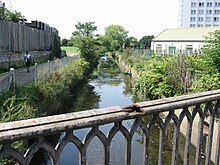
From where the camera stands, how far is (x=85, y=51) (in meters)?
27.9

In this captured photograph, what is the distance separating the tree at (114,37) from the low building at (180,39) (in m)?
16.6

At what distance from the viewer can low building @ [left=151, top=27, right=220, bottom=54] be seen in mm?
43062

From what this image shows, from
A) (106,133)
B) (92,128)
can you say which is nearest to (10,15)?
(106,133)

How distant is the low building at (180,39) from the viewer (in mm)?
43062

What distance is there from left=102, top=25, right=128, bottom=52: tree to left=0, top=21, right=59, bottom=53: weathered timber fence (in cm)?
3571

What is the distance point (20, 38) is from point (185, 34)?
1270 inches

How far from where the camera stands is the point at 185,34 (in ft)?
157

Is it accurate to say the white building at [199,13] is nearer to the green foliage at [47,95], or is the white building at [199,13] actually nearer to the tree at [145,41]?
the tree at [145,41]

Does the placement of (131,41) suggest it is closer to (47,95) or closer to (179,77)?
(179,77)

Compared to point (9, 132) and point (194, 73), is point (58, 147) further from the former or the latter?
point (194, 73)

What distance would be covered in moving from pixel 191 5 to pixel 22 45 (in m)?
68.7

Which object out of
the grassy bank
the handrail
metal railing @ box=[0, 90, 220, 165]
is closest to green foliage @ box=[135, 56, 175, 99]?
the grassy bank

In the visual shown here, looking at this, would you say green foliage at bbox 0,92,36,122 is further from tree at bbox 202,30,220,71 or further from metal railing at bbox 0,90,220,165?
tree at bbox 202,30,220,71

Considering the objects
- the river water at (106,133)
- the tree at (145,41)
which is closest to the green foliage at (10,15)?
the river water at (106,133)
